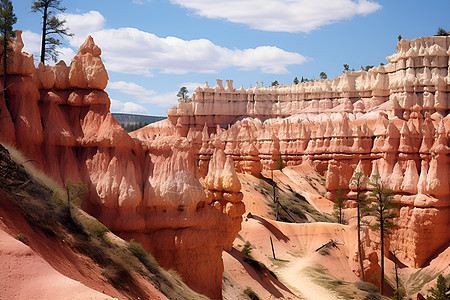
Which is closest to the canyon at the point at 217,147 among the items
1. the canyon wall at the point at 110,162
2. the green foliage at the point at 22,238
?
the canyon wall at the point at 110,162

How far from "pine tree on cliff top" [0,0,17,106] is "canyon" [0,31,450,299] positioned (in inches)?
13.3

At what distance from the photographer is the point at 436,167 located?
44.5 metres

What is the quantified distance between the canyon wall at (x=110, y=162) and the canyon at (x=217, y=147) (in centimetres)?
4

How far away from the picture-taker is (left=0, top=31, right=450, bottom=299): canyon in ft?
62.9

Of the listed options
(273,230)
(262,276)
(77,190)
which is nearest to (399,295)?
(273,230)

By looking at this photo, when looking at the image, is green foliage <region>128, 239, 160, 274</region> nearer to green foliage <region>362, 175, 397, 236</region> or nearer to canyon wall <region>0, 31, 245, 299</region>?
canyon wall <region>0, 31, 245, 299</region>

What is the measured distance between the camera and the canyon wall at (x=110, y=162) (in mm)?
18875

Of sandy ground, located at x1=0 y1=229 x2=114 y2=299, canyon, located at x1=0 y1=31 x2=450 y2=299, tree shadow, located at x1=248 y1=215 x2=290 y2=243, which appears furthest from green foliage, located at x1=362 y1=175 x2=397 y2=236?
sandy ground, located at x1=0 y1=229 x2=114 y2=299

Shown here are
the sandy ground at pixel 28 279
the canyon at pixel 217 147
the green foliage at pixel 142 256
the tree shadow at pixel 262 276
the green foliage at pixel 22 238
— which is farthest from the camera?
the tree shadow at pixel 262 276

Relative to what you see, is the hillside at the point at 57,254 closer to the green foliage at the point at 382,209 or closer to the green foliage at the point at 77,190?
the green foliage at the point at 77,190

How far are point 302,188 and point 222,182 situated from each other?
36062 mm

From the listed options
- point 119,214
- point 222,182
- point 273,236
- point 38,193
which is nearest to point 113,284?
point 38,193

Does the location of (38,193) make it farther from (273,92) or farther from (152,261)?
(273,92)

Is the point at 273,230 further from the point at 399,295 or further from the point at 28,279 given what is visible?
the point at 28,279
